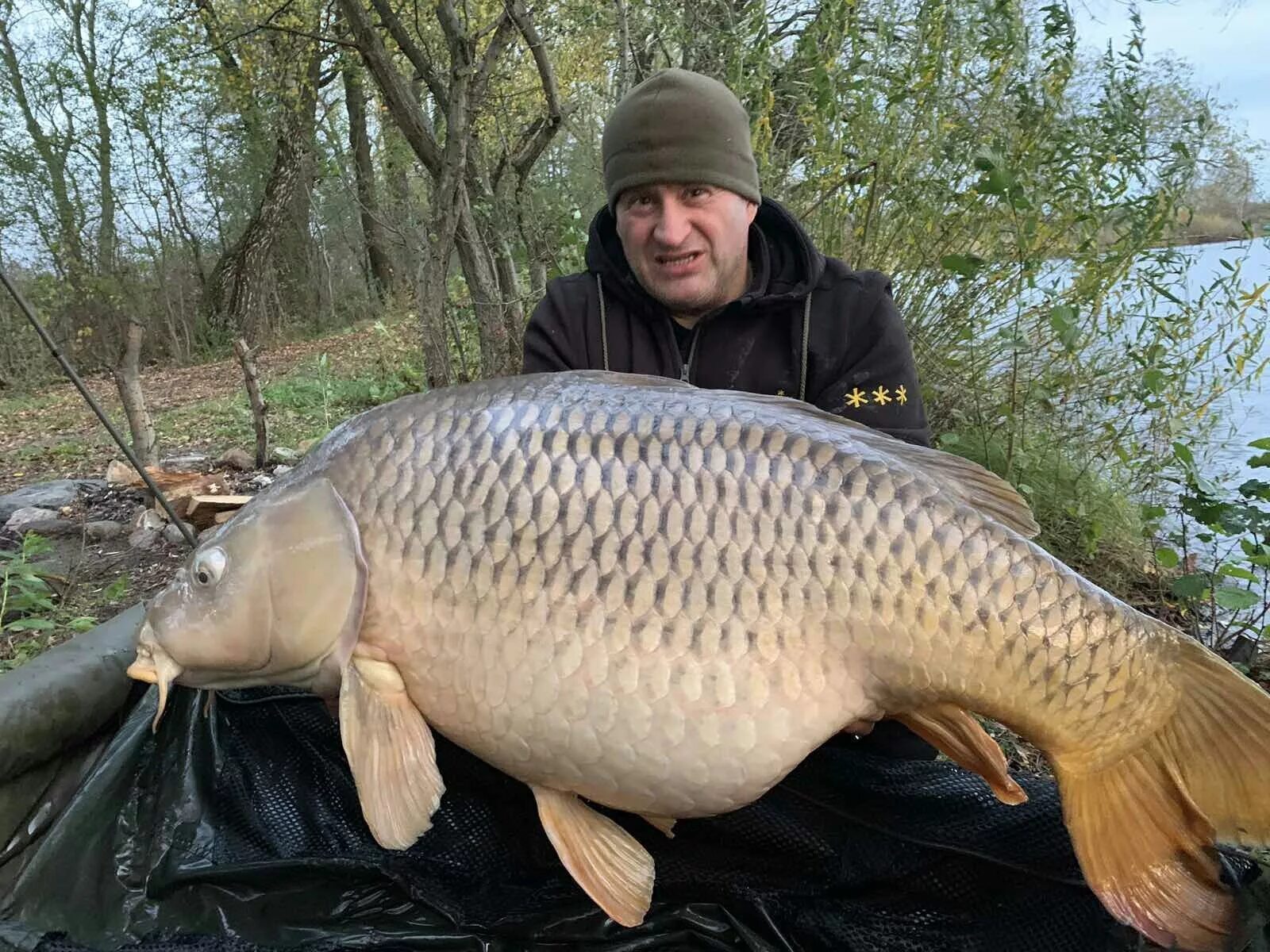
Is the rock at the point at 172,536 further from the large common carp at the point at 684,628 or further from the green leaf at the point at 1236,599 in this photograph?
the green leaf at the point at 1236,599

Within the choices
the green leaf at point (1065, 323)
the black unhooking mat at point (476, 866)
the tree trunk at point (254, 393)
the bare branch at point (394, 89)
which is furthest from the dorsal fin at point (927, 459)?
the tree trunk at point (254, 393)

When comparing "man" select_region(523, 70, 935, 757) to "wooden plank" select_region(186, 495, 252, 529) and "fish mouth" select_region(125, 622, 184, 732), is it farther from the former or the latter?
"wooden plank" select_region(186, 495, 252, 529)

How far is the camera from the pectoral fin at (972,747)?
954 mm

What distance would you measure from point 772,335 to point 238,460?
9.03 feet

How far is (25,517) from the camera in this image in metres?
2.81

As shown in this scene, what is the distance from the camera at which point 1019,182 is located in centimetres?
178

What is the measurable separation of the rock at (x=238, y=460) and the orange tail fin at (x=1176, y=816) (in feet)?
10.7

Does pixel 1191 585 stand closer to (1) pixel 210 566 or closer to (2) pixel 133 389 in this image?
(1) pixel 210 566

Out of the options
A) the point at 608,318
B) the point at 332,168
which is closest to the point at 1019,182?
the point at 608,318

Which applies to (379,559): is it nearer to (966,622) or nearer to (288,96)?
(966,622)

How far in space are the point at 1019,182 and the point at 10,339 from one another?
27.4 feet

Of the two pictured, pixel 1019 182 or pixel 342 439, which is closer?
pixel 342 439

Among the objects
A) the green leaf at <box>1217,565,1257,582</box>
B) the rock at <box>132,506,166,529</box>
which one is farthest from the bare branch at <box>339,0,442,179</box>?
the green leaf at <box>1217,565,1257,582</box>

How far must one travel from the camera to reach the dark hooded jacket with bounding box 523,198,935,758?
1.31 metres
